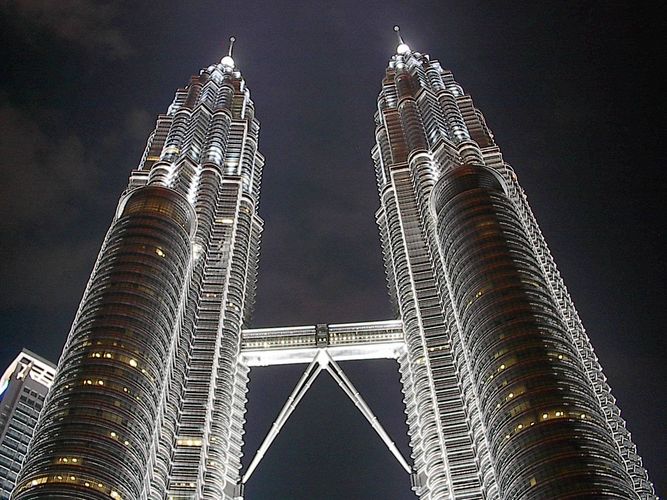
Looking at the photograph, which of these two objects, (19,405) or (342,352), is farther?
(19,405)

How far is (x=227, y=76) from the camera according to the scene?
196 metres

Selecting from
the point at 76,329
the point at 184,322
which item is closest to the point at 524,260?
the point at 184,322

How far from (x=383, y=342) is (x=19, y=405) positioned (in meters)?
81.9

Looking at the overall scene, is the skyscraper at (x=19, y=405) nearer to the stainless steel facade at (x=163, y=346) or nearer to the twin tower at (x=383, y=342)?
the stainless steel facade at (x=163, y=346)

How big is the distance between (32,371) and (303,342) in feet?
229

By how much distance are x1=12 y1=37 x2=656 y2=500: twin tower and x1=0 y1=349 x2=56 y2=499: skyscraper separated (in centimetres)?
4985

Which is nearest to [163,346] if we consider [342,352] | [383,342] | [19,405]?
[342,352]

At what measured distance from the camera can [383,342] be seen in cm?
13538

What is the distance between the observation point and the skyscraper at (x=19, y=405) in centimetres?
15212

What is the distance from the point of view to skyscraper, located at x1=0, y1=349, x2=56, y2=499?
499 feet

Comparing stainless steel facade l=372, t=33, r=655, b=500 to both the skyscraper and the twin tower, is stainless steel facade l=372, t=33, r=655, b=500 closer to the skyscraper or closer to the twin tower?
the twin tower

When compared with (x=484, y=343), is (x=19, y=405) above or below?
above

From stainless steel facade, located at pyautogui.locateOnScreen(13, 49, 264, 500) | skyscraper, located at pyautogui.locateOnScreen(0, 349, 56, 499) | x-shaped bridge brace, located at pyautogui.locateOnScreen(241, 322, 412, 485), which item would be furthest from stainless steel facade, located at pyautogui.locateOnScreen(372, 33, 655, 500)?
skyscraper, located at pyautogui.locateOnScreen(0, 349, 56, 499)

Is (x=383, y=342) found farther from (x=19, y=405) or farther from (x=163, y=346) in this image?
(x=19, y=405)
